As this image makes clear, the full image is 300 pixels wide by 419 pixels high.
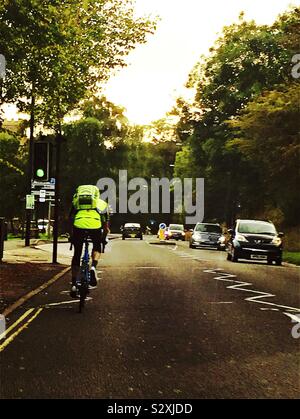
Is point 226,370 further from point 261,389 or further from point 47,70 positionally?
point 47,70

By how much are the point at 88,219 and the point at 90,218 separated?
35 millimetres

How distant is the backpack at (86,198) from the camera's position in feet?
33.6

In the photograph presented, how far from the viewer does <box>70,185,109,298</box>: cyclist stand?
10.3 m

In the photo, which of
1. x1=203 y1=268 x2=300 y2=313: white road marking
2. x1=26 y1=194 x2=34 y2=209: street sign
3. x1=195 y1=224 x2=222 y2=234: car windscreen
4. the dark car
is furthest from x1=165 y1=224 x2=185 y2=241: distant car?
x1=203 y1=268 x2=300 y2=313: white road marking

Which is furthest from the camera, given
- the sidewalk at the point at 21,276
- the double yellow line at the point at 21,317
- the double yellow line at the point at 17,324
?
the sidewalk at the point at 21,276

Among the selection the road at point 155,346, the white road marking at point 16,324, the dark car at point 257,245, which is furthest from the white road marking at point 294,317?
the dark car at point 257,245

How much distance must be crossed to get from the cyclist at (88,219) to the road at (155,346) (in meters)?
0.89

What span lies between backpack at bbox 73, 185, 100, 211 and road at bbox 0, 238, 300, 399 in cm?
166

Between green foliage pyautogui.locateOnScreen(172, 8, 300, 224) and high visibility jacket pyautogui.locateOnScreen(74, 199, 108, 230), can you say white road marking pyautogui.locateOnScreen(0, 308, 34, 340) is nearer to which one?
high visibility jacket pyautogui.locateOnScreen(74, 199, 108, 230)

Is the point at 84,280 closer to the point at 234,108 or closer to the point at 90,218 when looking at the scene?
the point at 90,218

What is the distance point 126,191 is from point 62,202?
2709 cm

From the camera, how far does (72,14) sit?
60.8 ft

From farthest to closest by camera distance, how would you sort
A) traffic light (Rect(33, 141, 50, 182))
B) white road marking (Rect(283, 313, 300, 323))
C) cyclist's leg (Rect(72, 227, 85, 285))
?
traffic light (Rect(33, 141, 50, 182)) < cyclist's leg (Rect(72, 227, 85, 285)) < white road marking (Rect(283, 313, 300, 323))

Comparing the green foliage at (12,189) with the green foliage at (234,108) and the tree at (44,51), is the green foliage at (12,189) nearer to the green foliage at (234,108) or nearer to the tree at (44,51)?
the green foliage at (234,108)
